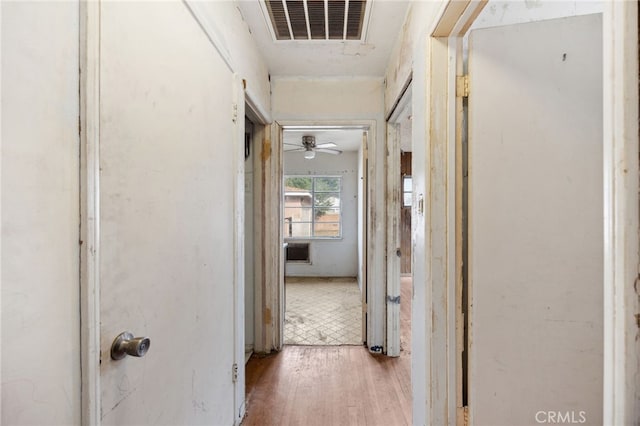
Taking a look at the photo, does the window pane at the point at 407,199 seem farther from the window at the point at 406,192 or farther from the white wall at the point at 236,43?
the white wall at the point at 236,43

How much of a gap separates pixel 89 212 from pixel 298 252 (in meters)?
5.25

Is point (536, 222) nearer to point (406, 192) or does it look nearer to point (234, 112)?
point (234, 112)

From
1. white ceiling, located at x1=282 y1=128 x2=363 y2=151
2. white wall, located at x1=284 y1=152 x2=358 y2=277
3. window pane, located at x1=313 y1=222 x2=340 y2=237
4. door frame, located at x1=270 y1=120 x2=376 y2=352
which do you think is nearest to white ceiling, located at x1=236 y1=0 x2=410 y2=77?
door frame, located at x1=270 y1=120 x2=376 y2=352

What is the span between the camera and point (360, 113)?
263cm

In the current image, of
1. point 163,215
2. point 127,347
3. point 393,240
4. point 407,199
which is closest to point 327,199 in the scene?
point 407,199

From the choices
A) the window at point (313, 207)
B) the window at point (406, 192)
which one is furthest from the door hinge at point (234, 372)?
the window at point (406, 192)

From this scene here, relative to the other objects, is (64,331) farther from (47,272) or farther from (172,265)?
(172,265)

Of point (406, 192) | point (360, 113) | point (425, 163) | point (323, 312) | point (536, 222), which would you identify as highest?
point (360, 113)

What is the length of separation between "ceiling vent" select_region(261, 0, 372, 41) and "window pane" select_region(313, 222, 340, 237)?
160 inches

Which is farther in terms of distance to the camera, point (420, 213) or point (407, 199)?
point (407, 199)

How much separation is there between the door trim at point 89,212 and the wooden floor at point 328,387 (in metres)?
1.39

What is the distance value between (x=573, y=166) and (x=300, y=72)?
2.10 metres

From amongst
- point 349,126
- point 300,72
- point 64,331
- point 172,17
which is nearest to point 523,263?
point 64,331

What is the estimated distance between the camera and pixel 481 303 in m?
1.25
